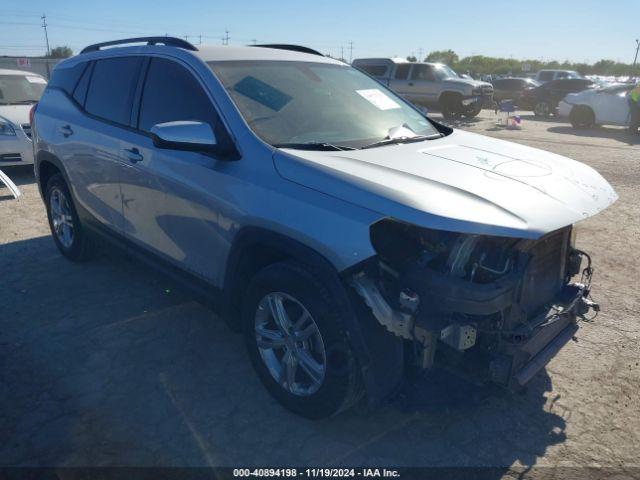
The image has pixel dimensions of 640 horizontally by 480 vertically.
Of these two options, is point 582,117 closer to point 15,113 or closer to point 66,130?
point 15,113

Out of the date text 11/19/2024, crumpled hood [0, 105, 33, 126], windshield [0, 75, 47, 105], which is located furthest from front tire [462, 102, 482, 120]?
the date text 11/19/2024

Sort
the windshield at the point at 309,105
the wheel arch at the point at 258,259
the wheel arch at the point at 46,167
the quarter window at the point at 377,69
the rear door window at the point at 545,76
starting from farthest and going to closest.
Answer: the rear door window at the point at 545,76, the quarter window at the point at 377,69, the wheel arch at the point at 46,167, the windshield at the point at 309,105, the wheel arch at the point at 258,259

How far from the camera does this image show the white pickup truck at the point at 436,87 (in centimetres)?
1847

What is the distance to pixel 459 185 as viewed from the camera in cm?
250

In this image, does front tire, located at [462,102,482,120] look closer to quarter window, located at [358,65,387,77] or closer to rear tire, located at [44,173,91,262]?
quarter window, located at [358,65,387,77]

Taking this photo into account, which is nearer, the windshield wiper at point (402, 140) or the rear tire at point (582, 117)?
the windshield wiper at point (402, 140)

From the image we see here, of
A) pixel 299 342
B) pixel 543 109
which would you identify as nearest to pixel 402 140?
pixel 299 342

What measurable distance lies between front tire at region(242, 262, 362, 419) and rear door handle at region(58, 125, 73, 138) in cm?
263

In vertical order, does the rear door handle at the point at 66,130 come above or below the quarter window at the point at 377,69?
below

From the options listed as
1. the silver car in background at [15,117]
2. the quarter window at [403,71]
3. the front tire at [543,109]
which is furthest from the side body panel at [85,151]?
the front tire at [543,109]

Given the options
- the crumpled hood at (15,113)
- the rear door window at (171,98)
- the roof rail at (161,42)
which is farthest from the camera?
the crumpled hood at (15,113)

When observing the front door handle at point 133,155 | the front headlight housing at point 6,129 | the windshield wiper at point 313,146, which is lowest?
the front headlight housing at point 6,129

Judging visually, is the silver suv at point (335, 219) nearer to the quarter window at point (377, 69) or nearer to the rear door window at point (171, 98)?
Answer: the rear door window at point (171, 98)

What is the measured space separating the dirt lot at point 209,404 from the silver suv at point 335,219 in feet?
0.85
